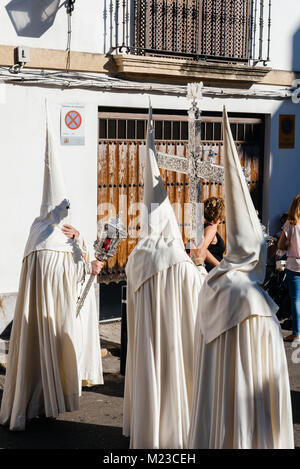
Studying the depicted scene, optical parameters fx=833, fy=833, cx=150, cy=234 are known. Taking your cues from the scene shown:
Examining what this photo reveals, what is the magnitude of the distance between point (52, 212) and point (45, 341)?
1074mm

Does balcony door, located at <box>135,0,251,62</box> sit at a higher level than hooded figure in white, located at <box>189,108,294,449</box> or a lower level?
higher

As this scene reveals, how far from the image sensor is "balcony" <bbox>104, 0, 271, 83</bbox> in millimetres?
10911

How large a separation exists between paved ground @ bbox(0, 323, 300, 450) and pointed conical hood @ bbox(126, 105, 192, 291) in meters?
1.29

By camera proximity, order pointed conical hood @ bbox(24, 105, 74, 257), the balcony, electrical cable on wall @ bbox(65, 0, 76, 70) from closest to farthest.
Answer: pointed conical hood @ bbox(24, 105, 74, 257)
electrical cable on wall @ bbox(65, 0, 76, 70)
the balcony

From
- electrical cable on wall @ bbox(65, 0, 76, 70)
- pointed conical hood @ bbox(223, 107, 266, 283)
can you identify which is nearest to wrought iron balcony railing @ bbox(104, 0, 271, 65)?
electrical cable on wall @ bbox(65, 0, 76, 70)

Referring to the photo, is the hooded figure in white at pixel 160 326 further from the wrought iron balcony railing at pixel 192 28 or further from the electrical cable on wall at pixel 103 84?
the wrought iron balcony railing at pixel 192 28

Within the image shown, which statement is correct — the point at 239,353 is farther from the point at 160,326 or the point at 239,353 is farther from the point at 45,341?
the point at 45,341

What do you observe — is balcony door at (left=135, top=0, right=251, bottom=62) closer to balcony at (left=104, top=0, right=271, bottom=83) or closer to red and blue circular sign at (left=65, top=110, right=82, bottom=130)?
balcony at (left=104, top=0, right=271, bottom=83)

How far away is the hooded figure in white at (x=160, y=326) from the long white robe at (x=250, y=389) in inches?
33.3

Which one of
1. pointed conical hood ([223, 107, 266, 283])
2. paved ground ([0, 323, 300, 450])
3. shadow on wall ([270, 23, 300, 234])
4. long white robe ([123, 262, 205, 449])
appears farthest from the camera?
shadow on wall ([270, 23, 300, 234])

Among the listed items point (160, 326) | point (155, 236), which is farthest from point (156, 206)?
point (160, 326)

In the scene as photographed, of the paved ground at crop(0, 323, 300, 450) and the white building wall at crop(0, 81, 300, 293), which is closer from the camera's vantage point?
the paved ground at crop(0, 323, 300, 450)

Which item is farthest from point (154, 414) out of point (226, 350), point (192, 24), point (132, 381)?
point (192, 24)

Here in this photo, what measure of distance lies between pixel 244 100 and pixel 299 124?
1084mm
